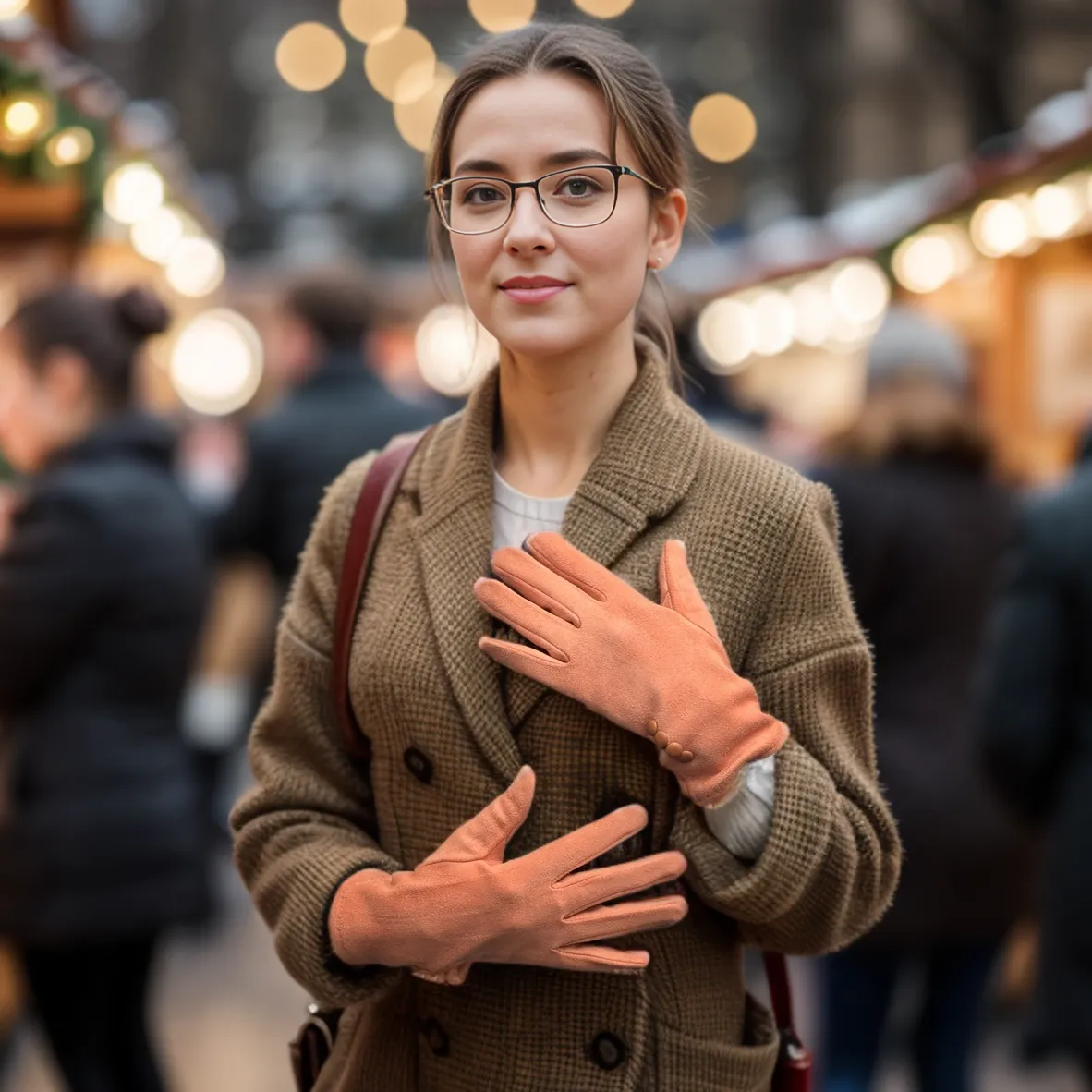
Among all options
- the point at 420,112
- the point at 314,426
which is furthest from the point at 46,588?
the point at 420,112

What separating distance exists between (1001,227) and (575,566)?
580 cm

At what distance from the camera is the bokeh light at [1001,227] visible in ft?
22.0

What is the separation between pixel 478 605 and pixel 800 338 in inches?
420

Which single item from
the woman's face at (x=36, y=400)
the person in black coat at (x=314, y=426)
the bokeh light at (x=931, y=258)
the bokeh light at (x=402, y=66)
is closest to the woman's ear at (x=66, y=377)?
the woman's face at (x=36, y=400)

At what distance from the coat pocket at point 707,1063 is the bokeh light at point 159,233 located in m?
5.68

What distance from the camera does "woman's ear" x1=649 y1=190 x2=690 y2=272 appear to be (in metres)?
1.76

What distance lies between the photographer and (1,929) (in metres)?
3.13

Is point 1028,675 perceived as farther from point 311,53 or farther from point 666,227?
point 311,53

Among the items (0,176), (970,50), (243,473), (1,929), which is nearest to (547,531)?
(1,929)

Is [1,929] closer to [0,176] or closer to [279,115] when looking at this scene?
[0,176]

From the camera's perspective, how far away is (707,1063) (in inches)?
67.7

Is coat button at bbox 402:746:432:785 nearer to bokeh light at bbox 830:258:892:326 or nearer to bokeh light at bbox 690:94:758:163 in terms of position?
Answer: bokeh light at bbox 830:258:892:326

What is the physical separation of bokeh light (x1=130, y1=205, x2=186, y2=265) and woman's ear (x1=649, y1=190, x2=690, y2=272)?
→ 5357mm

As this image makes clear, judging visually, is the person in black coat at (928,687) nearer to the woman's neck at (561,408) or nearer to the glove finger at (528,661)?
the woman's neck at (561,408)
